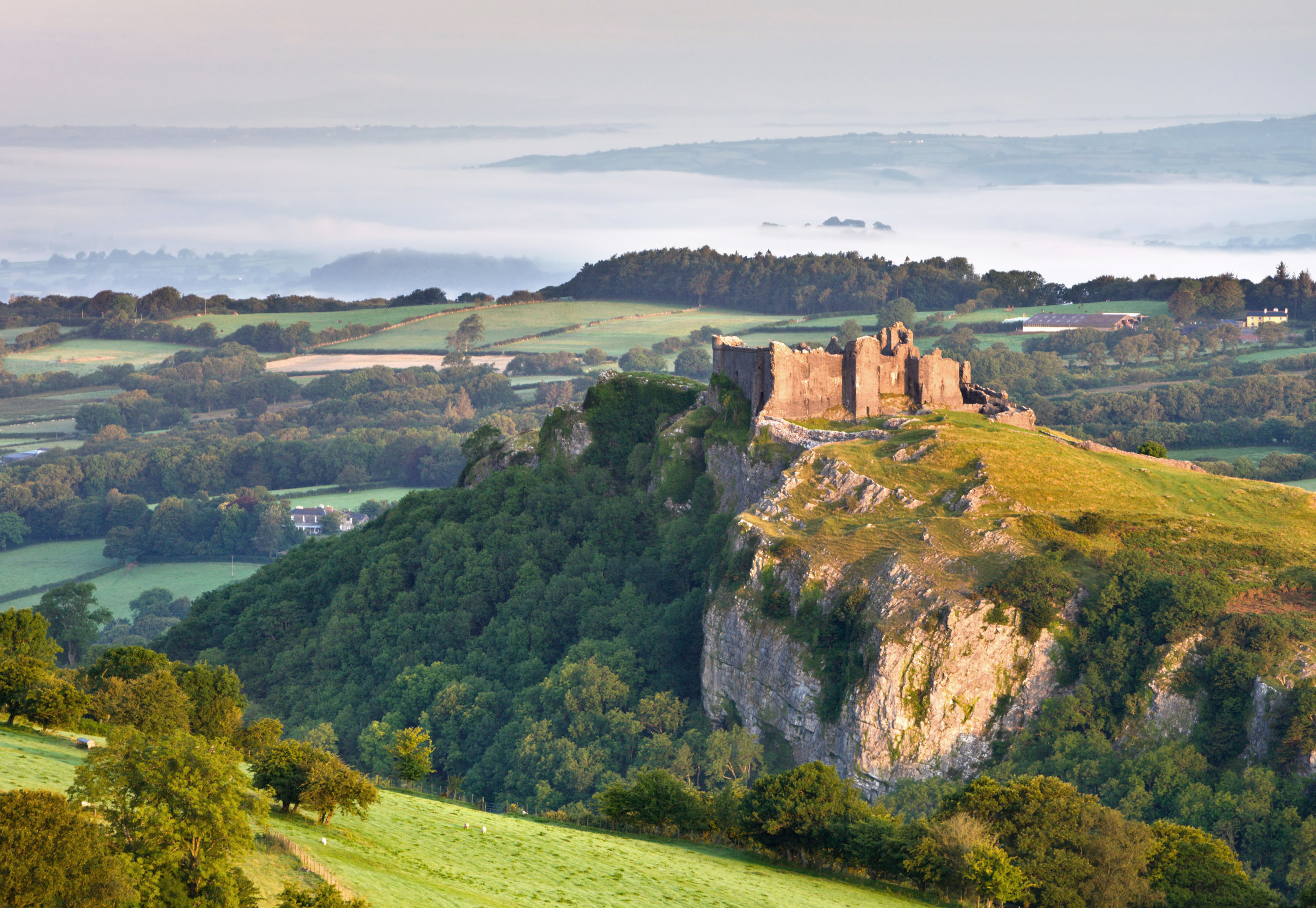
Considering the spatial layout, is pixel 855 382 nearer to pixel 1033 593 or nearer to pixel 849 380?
pixel 849 380

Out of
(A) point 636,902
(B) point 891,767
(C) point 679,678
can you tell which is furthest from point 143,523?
(A) point 636,902

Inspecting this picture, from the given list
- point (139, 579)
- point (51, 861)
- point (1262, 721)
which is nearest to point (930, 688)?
point (1262, 721)

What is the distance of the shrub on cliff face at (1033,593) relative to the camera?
7419 cm

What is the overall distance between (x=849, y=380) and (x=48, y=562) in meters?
119

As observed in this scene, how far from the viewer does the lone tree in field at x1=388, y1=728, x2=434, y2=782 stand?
235ft

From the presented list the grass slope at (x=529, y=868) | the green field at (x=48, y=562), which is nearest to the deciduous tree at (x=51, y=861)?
the grass slope at (x=529, y=868)

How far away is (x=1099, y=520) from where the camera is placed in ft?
259

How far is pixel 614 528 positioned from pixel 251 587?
3313 cm

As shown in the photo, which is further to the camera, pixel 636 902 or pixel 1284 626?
pixel 1284 626

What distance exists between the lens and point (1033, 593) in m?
74.4

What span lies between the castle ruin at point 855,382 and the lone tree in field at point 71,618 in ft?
183

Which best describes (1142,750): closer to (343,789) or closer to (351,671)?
(343,789)

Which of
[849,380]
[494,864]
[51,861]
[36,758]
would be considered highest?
[849,380]

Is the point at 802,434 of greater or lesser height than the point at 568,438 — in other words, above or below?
above
